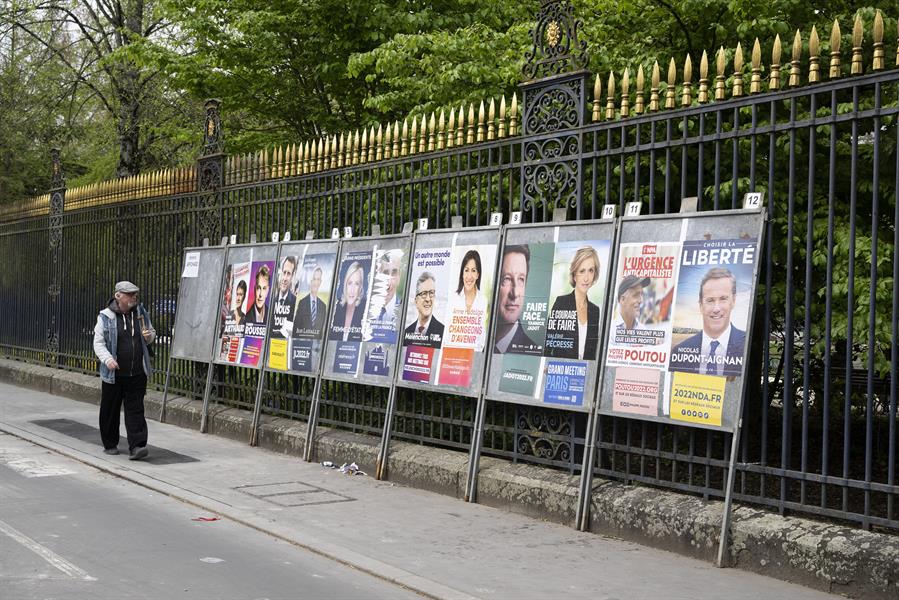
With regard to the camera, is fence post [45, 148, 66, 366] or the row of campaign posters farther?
fence post [45, 148, 66, 366]

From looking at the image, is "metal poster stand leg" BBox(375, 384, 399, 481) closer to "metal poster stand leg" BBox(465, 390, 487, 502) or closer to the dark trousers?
"metal poster stand leg" BBox(465, 390, 487, 502)

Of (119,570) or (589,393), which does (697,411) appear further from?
(119,570)

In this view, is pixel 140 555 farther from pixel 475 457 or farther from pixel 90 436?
pixel 90 436

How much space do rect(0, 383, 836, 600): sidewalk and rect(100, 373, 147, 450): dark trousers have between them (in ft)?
0.81

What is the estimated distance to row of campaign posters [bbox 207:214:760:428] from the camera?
669 centimetres

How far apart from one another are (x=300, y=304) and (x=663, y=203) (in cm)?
407

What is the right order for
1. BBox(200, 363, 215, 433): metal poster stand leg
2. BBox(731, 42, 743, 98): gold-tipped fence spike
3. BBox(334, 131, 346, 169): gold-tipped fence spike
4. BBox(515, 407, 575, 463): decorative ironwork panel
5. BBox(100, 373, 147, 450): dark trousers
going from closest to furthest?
BBox(731, 42, 743, 98): gold-tipped fence spike < BBox(515, 407, 575, 463): decorative ironwork panel < BBox(100, 373, 147, 450): dark trousers < BBox(334, 131, 346, 169): gold-tipped fence spike < BBox(200, 363, 215, 433): metal poster stand leg

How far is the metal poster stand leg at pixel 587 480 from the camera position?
7348mm

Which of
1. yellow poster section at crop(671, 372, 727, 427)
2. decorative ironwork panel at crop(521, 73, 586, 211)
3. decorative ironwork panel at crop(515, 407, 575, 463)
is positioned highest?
Answer: decorative ironwork panel at crop(521, 73, 586, 211)

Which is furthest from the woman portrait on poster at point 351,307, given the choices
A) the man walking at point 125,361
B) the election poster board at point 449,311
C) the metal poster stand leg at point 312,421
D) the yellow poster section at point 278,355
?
the man walking at point 125,361

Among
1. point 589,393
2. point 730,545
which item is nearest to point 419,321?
point 589,393

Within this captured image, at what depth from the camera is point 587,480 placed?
290 inches

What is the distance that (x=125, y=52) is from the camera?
20.5 metres

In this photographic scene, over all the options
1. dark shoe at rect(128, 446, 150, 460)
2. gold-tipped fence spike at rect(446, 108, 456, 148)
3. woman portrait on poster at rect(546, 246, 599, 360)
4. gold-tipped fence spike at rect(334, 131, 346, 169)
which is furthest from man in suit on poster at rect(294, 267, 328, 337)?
woman portrait on poster at rect(546, 246, 599, 360)
